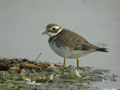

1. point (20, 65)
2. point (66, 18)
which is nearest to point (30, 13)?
point (66, 18)

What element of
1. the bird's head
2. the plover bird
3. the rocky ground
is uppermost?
the bird's head

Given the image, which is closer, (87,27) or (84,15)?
(87,27)

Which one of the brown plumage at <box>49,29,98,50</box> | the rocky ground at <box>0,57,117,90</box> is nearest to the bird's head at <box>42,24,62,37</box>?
the brown plumage at <box>49,29,98,50</box>

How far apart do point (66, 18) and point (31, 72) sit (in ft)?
25.8

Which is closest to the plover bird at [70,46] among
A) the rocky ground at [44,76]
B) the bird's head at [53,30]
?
the bird's head at [53,30]

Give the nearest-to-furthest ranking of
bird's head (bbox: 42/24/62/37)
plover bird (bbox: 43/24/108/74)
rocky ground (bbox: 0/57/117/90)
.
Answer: rocky ground (bbox: 0/57/117/90), plover bird (bbox: 43/24/108/74), bird's head (bbox: 42/24/62/37)

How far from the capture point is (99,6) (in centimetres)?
2081

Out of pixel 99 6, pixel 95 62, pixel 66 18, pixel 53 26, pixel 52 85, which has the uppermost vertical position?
pixel 99 6

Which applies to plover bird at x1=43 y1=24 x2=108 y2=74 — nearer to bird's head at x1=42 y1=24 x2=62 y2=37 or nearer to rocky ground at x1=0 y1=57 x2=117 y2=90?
bird's head at x1=42 y1=24 x2=62 y2=37

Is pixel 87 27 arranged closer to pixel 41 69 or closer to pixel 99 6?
pixel 99 6

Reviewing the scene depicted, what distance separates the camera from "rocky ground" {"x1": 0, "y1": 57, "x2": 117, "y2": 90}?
27.3 feet

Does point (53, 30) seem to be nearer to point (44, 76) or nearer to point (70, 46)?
point (70, 46)

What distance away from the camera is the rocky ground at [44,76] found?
8336 mm

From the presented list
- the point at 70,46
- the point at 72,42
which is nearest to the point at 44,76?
the point at 70,46
